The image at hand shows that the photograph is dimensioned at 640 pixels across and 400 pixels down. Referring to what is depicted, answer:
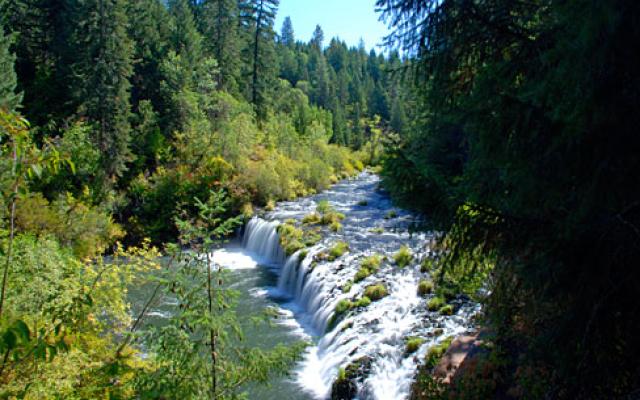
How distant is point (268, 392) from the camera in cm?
938

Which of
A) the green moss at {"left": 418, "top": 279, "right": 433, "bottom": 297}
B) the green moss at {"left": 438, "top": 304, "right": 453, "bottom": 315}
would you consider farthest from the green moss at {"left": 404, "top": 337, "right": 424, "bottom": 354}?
the green moss at {"left": 418, "top": 279, "right": 433, "bottom": 297}

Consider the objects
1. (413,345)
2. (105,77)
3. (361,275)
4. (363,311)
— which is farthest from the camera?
(105,77)

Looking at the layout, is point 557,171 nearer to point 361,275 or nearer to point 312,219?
point 361,275

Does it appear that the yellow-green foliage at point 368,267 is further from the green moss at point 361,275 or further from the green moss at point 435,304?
the green moss at point 435,304

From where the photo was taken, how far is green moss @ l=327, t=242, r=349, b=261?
1515cm

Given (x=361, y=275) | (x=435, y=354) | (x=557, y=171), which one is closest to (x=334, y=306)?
(x=361, y=275)

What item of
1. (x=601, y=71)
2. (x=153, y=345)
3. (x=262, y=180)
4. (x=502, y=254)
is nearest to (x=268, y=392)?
(x=153, y=345)

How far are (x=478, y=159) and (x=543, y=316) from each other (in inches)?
72.8

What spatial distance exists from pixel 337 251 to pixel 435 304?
5527 millimetres

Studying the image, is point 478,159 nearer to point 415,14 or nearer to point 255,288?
point 415,14

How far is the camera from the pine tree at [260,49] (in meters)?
37.5

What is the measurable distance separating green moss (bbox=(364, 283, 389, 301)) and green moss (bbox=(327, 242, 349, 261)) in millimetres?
3325

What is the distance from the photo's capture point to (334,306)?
12.0m

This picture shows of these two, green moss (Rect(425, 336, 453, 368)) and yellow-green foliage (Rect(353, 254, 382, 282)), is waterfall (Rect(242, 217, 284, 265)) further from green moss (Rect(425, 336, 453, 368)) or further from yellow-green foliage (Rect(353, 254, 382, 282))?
green moss (Rect(425, 336, 453, 368))
